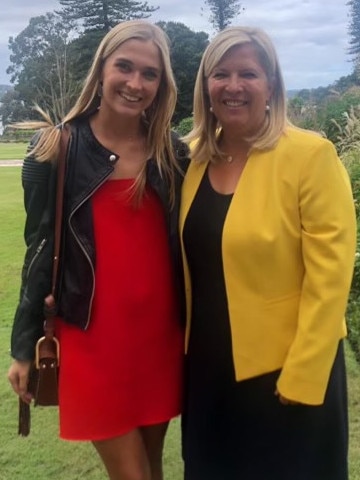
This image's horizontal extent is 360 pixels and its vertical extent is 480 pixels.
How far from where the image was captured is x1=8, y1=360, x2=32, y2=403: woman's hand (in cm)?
264

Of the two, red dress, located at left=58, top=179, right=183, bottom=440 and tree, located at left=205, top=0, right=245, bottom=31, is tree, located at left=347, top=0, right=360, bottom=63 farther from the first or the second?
red dress, located at left=58, top=179, right=183, bottom=440

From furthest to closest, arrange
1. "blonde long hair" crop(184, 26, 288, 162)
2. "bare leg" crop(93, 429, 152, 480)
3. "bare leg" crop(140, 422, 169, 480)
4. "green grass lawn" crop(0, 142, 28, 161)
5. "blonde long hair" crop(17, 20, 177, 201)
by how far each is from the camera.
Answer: "green grass lawn" crop(0, 142, 28, 161) → "bare leg" crop(140, 422, 169, 480) → "bare leg" crop(93, 429, 152, 480) → "blonde long hair" crop(17, 20, 177, 201) → "blonde long hair" crop(184, 26, 288, 162)

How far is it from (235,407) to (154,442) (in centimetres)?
46

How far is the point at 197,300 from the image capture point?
254cm

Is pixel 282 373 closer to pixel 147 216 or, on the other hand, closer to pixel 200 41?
pixel 147 216

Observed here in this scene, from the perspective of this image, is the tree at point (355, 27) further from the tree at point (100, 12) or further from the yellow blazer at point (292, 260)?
the yellow blazer at point (292, 260)

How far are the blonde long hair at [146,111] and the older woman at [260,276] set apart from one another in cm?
12

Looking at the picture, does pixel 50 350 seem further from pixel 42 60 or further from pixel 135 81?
pixel 42 60

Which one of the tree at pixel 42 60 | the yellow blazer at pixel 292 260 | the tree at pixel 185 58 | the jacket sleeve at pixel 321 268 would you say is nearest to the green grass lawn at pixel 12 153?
the tree at pixel 42 60

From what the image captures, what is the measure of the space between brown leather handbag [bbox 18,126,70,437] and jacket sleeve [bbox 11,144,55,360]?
3cm

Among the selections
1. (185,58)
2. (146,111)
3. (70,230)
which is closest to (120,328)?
(70,230)

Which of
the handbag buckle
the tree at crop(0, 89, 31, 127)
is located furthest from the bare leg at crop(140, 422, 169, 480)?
the tree at crop(0, 89, 31, 127)

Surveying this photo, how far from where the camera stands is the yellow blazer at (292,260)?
2244 millimetres

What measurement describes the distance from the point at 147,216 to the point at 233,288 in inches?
16.7
